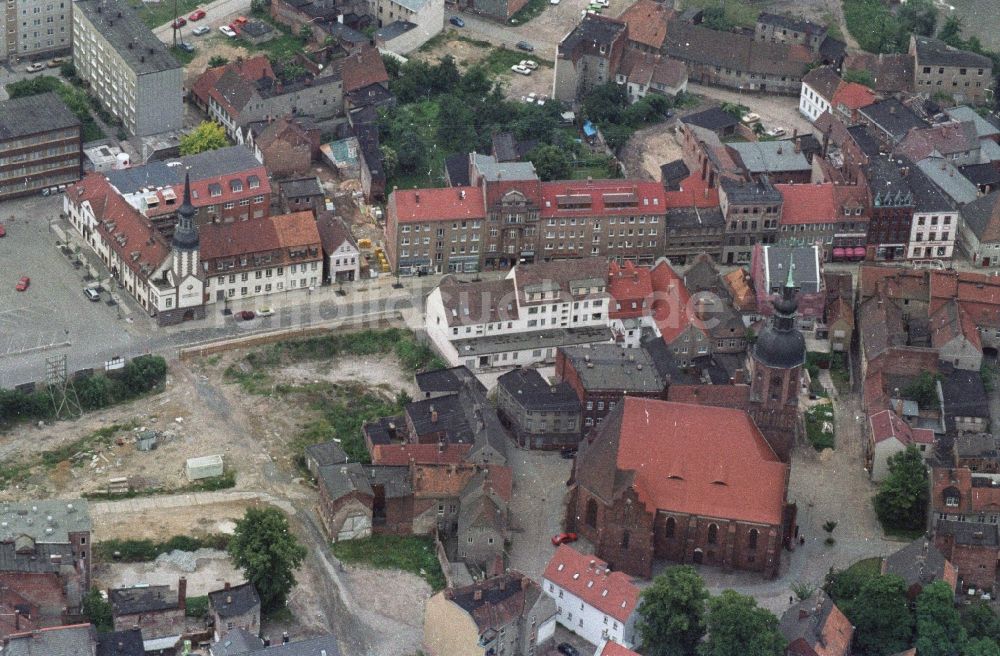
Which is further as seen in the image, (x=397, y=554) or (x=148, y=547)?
(x=397, y=554)

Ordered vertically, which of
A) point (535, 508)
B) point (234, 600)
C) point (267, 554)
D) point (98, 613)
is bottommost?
point (535, 508)

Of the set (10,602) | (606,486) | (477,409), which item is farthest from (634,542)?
(10,602)

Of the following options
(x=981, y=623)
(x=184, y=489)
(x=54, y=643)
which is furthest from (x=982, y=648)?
(x=54, y=643)

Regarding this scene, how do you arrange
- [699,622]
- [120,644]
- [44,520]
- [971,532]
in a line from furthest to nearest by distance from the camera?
[971,532]
[44,520]
[699,622]
[120,644]

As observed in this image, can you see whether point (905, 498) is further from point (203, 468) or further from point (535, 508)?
point (203, 468)

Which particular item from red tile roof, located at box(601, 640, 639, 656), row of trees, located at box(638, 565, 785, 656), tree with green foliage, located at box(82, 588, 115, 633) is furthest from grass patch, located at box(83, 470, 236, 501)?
red tile roof, located at box(601, 640, 639, 656)
